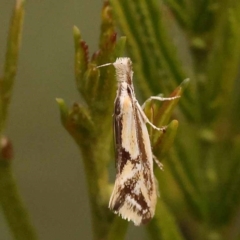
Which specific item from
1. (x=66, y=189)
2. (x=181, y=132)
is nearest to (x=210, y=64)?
(x=181, y=132)

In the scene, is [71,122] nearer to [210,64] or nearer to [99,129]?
[99,129]

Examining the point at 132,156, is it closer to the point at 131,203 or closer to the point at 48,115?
the point at 131,203

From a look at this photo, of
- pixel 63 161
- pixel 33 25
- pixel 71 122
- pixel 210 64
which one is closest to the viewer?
pixel 71 122

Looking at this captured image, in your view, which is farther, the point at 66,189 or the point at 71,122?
the point at 66,189

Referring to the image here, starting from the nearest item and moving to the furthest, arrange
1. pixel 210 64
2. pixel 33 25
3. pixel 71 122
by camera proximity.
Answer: pixel 71 122
pixel 210 64
pixel 33 25

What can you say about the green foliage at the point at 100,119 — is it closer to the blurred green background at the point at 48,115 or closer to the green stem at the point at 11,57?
the green stem at the point at 11,57

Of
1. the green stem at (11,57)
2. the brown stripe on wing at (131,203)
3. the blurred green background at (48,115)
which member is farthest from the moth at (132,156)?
the blurred green background at (48,115)

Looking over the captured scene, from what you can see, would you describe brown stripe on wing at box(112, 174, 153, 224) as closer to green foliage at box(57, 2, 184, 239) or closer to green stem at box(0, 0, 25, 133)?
green foliage at box(57, 2, 184, 239)
